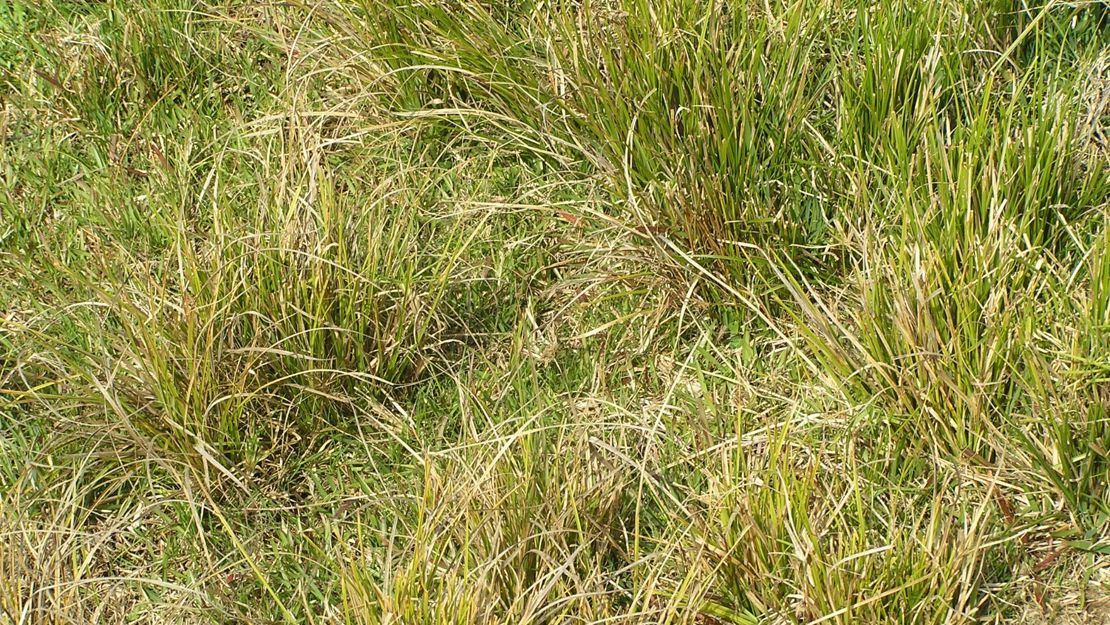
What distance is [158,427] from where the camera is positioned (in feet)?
7.87

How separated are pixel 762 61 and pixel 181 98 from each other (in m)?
1.52

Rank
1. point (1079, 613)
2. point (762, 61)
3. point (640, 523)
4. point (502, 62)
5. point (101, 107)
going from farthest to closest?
point (101, 107) < point (502, 62) < point (762, 61) < point (640, 523) < point (1079, 613)

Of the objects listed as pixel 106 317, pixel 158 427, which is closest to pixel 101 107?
pixel 106 317

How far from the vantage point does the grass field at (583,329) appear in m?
2.12

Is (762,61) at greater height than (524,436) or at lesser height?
greater

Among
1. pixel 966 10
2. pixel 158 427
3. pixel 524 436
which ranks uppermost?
pixel 966 10

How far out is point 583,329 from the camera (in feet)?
8.66

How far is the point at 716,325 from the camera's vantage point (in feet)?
8.56

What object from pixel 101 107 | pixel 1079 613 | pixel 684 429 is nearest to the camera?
pixel 1079 613

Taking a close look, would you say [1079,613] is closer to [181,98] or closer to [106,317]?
[106,317]

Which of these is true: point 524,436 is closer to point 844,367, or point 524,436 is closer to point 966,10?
point 844,367

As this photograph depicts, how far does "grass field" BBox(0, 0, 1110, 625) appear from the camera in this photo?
6.95 ft

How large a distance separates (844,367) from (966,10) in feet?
2.92

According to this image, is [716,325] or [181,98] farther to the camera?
[181,98]
